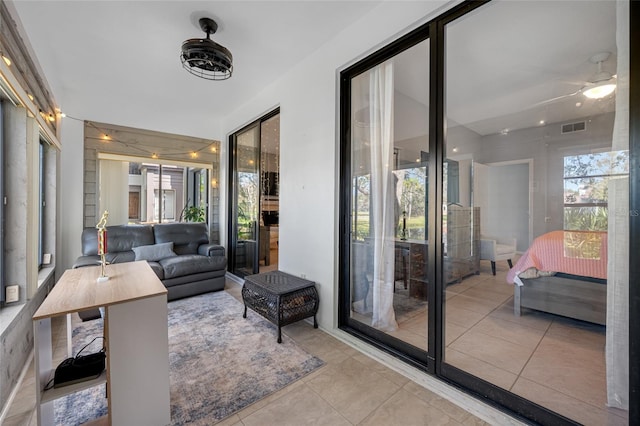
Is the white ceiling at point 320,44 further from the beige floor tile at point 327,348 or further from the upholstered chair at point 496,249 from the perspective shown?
the beige floor tile at point 327,348

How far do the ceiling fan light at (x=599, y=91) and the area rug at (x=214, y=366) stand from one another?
252cm

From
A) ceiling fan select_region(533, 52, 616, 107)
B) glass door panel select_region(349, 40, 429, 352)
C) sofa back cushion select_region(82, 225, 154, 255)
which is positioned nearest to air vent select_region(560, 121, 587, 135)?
ceiling fan select_region(533, 52, 616, 107)

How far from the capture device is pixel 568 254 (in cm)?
164

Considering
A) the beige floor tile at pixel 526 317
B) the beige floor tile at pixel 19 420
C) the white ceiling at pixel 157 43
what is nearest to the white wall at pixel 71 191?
the white ceiling at pixel 157 43

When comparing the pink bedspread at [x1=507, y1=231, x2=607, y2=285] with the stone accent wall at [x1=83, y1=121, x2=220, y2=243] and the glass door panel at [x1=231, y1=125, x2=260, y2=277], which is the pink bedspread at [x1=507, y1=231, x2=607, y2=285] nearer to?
the glass door panel at [x1=231, y1=125, x2=260, y2=277]

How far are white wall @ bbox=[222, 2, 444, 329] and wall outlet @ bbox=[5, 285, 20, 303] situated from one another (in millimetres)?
2348

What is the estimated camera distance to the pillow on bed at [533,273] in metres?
1.87

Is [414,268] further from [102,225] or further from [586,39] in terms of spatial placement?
[102,225]

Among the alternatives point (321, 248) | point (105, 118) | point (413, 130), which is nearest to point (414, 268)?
point (321, 248)

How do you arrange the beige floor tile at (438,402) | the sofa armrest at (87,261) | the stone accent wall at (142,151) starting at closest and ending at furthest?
the beige floor tile at (438,402) → the sofa armrest at (87,261) → the stone accent wall at (142,151)

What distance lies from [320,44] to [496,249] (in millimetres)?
2595

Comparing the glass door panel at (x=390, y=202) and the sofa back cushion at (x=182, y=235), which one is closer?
the glass door panel at (x=390, y=202)

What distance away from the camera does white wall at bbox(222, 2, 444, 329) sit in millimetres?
2387

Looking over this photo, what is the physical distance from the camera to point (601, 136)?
1.41 meters
